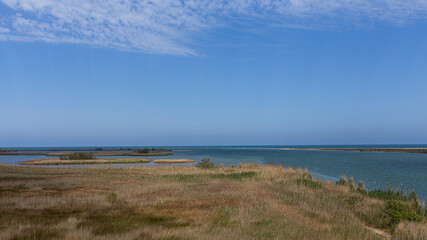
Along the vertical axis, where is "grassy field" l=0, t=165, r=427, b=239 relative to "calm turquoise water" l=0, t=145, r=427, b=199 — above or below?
above

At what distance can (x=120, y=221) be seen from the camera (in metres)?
12.0

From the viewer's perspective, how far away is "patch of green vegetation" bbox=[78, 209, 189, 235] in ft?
35.5

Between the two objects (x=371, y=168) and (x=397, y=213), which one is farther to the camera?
(x=371, y=168)

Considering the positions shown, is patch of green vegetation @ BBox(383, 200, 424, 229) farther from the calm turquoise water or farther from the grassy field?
the calm turquoise water

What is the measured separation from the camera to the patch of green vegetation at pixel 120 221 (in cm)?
1083

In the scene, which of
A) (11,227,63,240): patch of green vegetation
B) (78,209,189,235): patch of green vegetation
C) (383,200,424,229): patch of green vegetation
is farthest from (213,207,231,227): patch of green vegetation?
(383,200,424,229): patch of green vegetation

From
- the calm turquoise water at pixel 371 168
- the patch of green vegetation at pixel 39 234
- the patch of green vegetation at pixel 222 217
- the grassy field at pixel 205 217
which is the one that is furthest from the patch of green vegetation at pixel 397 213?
the patch of green vegetation at pixel 39 234

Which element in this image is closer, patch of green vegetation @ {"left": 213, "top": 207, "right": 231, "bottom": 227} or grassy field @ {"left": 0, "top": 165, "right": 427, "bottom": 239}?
grassy field @ {"left": 0, "top": 165, "right": 427, "bottom": 239}

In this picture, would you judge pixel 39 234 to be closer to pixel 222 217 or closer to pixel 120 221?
pixel 120 221

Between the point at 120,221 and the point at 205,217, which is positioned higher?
the point at 120,221

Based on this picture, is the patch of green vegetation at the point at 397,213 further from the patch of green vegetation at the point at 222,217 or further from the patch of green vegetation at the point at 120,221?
the patch of green vegetation at the point at 120,221

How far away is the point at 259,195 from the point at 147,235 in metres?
9.97

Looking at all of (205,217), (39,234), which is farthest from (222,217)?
(39,234)

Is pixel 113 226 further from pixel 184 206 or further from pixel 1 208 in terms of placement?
pixel 1 208
